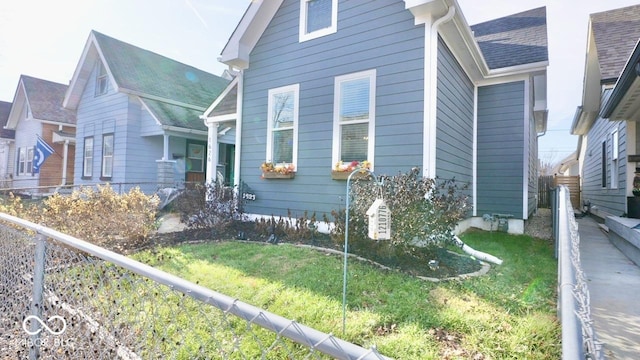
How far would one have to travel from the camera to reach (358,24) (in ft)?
20.3

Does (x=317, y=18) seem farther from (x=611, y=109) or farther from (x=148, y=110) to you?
(x=148, y=110)

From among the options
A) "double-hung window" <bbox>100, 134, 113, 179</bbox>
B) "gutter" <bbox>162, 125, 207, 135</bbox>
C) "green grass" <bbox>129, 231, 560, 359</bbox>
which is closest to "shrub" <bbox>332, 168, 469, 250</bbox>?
"green grass" <bbox>129, 231, 560, 359</bbox>

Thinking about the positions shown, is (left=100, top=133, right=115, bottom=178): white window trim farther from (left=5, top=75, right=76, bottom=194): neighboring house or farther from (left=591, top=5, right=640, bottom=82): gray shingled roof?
(left=591, top=5, right=640, bottom=82): gray shingled roof

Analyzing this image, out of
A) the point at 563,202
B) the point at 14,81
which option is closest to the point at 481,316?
the point at 563,202

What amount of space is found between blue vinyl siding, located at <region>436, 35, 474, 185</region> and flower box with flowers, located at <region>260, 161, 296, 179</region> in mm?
2814

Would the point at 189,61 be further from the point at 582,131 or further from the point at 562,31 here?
the point at 582,131

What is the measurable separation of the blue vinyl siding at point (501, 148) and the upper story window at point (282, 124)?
14.6 feet

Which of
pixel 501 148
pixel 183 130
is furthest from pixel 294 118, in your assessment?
pixel 183 130

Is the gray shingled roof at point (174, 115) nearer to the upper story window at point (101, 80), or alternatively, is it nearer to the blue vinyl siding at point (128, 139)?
the blue vinyl siding at point (128, 139)

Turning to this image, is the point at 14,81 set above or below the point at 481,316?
above

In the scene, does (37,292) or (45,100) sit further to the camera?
(45,100)

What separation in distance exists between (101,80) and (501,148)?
1417 cm

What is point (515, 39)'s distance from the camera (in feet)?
28.1

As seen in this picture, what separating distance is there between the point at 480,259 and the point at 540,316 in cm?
215
